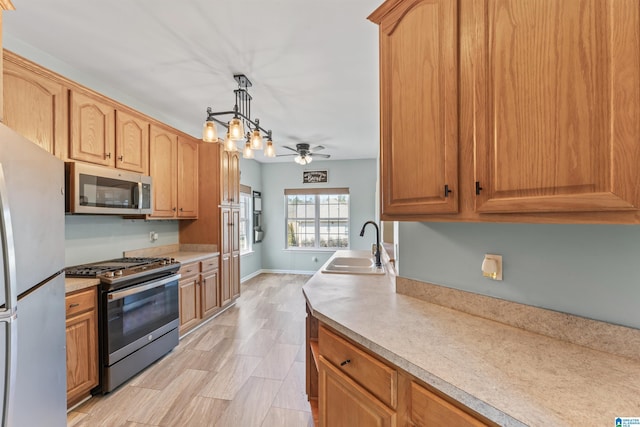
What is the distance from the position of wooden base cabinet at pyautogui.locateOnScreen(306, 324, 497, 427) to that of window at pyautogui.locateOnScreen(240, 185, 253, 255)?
4910 millimetres

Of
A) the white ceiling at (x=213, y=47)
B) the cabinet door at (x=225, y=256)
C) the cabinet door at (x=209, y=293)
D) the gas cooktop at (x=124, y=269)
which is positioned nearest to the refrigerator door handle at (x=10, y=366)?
the gas cooktop at (x=124, y=269)

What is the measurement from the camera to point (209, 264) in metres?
3.65

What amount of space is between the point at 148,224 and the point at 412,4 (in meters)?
3.45

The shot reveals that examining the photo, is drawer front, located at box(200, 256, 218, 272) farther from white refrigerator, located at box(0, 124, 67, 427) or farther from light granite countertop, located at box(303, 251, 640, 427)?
light granite countertop, located at box(303, 251, 640, 427)

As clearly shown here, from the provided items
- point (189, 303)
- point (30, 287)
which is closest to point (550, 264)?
point (30, 287)

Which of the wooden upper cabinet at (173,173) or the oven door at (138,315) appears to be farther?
the wooden upper cabinet at (173,173)

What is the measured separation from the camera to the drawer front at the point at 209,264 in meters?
3.51

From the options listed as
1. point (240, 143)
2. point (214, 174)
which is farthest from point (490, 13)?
point (240, 143)

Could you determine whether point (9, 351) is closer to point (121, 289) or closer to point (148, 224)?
point (121, 289)

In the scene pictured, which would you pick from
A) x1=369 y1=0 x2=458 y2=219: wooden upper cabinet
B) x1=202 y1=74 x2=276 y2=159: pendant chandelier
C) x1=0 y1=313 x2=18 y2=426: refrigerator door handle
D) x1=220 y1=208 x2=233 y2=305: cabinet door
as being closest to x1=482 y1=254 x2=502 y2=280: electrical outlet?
x1=369 y1=0 x2=458 y2=219: wooden upper cabinet

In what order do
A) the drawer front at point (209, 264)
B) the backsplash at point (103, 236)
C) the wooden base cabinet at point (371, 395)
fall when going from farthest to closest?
the drawer front at point (209, 264) → the backsplash at point (103, 236) → the wooden base cabinet at point (371, 395)

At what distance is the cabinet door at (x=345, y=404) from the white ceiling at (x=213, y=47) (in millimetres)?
2034

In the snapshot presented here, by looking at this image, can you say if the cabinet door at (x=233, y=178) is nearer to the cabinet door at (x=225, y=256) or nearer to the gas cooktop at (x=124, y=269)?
the cabinet door at (x=225, y=256)

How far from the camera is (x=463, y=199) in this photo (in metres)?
1.04
